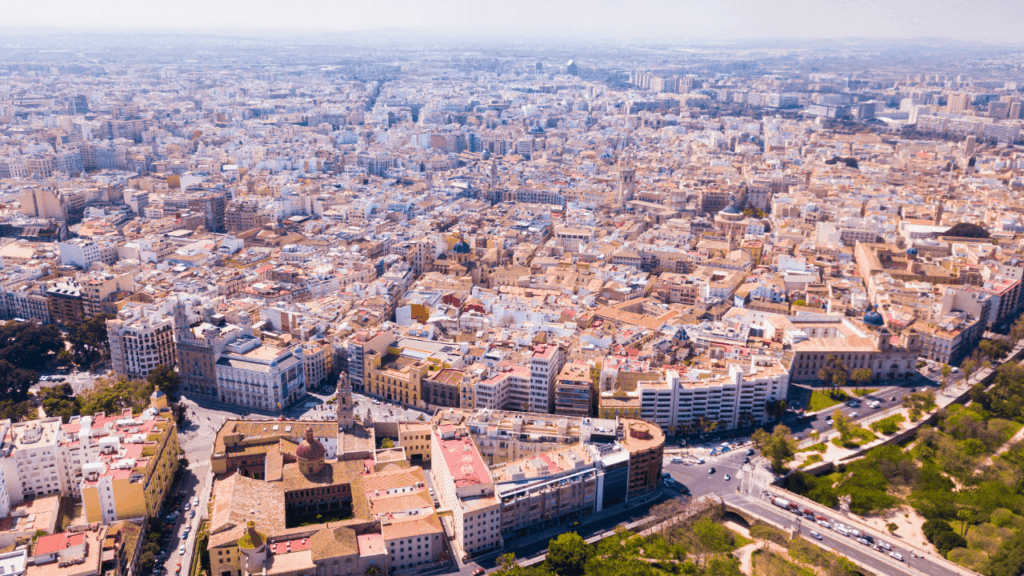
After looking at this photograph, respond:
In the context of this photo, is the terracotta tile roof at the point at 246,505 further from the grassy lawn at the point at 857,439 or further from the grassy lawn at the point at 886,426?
the grassy lawn at the point at 886,426

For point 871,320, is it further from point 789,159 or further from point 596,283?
point 789,159

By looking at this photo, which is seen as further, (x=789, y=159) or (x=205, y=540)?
(x=789, y=159)

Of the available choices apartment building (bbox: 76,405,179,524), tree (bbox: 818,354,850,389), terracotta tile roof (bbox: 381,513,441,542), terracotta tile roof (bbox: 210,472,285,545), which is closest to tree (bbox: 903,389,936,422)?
tree (bbox: 818,354,850,389)

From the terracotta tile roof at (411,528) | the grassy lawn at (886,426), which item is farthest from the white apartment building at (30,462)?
the grassy lawn at (886,426)

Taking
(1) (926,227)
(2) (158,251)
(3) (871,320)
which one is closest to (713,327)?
(3) (871,320)

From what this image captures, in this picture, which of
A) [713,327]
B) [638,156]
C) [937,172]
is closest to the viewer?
[713,327]

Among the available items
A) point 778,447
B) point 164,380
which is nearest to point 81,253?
point 164,380

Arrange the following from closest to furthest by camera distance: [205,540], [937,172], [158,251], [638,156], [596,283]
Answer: [205,540], [596,283], [158,251], [937,172], [638,156]
